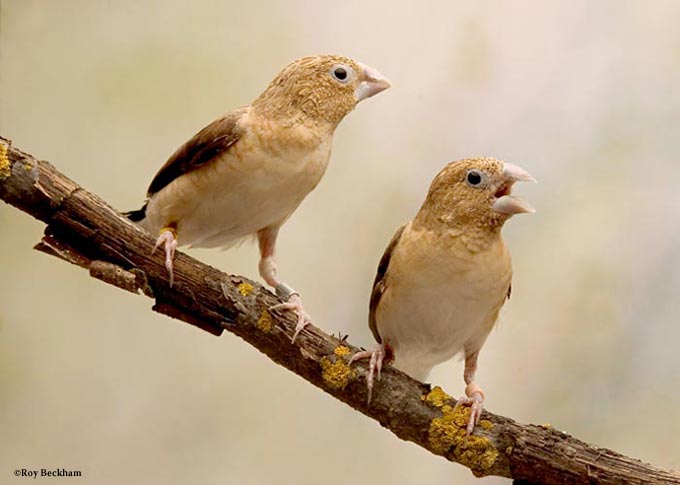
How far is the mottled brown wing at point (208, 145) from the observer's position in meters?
3.47

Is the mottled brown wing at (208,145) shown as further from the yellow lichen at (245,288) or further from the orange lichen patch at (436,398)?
the orange lichen patch at (436,398)

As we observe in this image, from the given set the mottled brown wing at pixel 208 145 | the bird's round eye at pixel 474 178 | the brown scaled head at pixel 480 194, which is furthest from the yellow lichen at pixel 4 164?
the bird's round eye at pixel 474 178

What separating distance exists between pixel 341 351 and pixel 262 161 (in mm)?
861

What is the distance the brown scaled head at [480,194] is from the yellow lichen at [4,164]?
5.59ft

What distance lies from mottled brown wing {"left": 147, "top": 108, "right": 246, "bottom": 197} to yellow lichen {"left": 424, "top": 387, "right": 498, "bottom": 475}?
1.36m

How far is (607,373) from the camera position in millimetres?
4395

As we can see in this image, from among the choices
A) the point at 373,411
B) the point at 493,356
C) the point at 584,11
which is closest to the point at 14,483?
the point at 373,411

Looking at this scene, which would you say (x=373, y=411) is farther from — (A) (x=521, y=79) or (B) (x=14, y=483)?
(A) (x=521, y=79)

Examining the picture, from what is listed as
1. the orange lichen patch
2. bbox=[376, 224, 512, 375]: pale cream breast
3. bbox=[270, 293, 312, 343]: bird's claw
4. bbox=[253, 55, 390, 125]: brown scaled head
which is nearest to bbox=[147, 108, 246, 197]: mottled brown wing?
bbox=[253, 55, 390, 125]: brown scaled head

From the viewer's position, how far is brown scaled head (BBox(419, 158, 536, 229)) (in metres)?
3.28

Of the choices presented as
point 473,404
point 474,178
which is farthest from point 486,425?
point 474,178

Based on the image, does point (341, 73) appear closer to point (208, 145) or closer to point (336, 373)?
point (208, 145)

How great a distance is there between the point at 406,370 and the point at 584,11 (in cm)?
243

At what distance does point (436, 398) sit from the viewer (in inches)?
129
